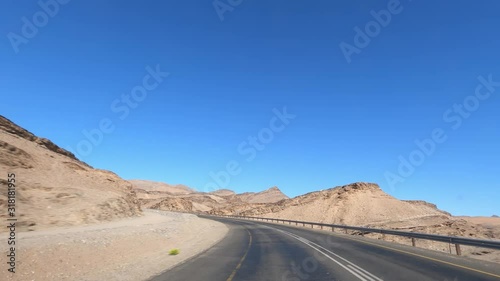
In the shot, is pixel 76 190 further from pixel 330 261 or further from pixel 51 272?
pixel 330 261

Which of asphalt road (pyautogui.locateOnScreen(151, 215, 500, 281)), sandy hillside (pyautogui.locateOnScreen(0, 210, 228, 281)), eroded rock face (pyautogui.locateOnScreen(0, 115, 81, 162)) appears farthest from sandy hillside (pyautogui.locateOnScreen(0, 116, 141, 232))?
asphalt road (pyautogui.locateOnScreen(151, 215, 500, 281))

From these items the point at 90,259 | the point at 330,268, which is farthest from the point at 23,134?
the point at 330,268

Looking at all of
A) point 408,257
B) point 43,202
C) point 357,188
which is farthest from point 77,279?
point 357,188

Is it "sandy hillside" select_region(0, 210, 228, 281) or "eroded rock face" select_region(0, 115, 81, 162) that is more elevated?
"eroded rock face" select_region(0, 115, 81, 162)

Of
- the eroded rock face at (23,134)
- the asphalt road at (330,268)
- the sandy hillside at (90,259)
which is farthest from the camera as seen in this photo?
the eroded rock face at (23,134)

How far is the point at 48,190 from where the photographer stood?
33938 millimetres

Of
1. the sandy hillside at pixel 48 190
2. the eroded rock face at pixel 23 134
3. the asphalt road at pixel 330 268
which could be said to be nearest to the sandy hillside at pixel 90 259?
the asphalt road at pixel 330 268

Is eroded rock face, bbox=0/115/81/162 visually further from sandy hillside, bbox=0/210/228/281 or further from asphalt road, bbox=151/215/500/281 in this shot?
asphalt road, bbox=151/215/500/281

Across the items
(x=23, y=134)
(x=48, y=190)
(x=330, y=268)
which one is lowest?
(x=330, y=268)

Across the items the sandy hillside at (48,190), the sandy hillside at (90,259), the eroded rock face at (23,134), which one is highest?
the eroded rock face at (23,134)

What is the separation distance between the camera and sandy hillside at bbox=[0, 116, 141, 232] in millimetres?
29188

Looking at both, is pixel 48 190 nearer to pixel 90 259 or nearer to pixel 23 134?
pixel 23 134

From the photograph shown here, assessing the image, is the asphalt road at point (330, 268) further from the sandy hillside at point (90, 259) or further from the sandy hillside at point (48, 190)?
the sandy hillside at point (48, 190)

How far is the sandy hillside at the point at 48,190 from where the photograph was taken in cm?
2919
